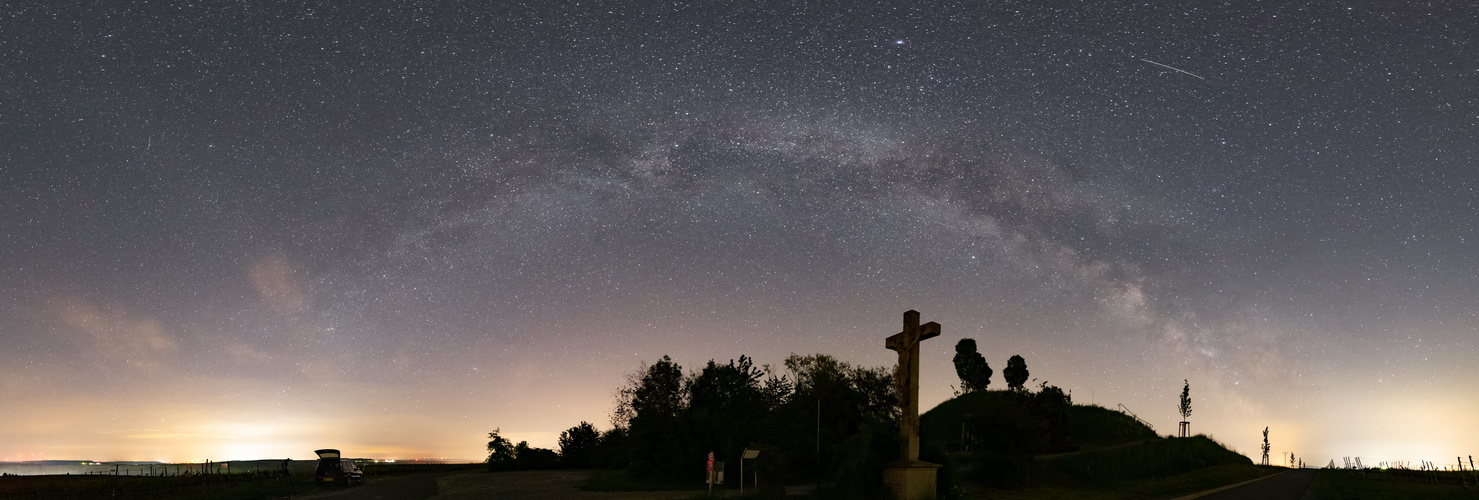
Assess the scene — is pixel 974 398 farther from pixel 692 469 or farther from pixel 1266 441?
pixel 1266 441

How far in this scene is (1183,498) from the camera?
92.4ft

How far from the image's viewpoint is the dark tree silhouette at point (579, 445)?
7244 cm

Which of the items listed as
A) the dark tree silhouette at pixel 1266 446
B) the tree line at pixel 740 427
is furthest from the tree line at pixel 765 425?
the dark tree silhouette at pixel 1266 446

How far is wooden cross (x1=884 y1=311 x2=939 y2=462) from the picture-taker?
21344 millimetres

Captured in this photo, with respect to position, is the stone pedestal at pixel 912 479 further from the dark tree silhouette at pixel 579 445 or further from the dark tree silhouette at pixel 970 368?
the dark tree silhouette at pixel 970 368

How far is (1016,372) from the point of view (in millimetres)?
75625

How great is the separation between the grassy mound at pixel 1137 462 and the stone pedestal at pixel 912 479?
1701cm

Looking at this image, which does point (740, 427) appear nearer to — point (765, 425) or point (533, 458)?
point (765, 425)

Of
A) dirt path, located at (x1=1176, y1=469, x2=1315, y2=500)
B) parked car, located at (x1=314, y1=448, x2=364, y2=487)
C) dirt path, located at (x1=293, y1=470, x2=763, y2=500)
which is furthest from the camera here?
parked car, located at (x1=314, y1=448, x2=364, y2=487)

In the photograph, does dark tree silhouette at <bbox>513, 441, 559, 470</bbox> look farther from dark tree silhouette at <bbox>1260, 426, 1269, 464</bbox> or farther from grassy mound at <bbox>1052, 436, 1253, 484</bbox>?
dark tree silhouette at <bbox>1260, 426, 1269, 464</bbox>

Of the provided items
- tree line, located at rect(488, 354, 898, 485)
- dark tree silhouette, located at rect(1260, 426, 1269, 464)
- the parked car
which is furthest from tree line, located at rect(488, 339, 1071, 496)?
dark tree silhouette, located at rect(1260, 426, 1269, 464)

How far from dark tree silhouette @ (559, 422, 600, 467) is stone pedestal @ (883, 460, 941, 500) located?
178ft

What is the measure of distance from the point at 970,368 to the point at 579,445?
37145 millimetres

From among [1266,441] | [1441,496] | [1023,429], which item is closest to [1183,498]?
[1023,429]
